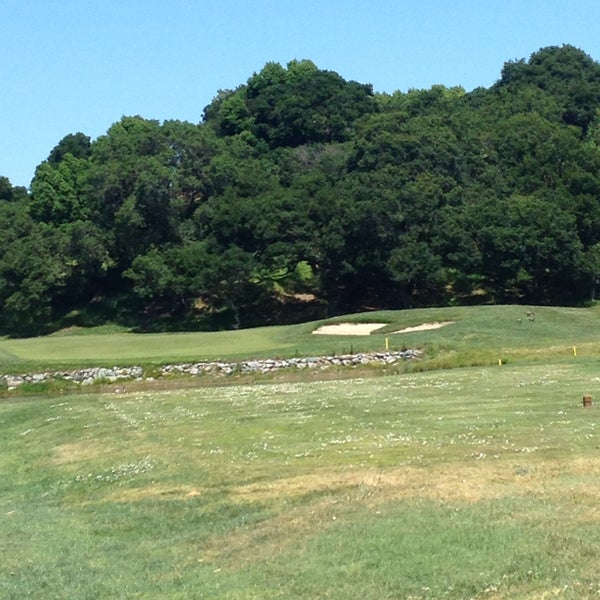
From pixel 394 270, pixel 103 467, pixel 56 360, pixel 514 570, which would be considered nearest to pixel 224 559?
pixel 514 570

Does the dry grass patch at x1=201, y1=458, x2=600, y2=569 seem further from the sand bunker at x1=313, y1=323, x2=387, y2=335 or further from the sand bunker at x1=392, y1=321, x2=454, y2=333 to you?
the sand bunker at x1=313, y1=323, x2=387, y2=335

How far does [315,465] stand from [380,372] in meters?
23.9

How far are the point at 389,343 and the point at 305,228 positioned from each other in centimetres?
3371

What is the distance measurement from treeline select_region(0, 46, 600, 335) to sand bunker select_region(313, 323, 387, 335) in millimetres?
20077

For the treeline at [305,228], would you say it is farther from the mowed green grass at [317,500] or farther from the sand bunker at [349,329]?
the mowed green grass at [317,500]

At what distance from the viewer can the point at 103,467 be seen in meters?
22.1

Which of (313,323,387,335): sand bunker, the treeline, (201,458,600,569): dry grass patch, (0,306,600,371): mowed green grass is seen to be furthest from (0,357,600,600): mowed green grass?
the treeline

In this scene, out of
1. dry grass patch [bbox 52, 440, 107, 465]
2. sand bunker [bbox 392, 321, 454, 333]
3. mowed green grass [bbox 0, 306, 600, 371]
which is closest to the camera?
dry grass patch [bbox 52, 440, 107, 465]

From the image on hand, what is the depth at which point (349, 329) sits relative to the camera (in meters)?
55.5

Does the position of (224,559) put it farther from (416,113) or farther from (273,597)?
(416,113)

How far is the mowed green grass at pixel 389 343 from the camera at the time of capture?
44.1 meters

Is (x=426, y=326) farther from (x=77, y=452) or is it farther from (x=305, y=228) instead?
(x=77, y=452)

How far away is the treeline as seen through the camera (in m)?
77.4

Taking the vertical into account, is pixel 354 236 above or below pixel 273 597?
above
